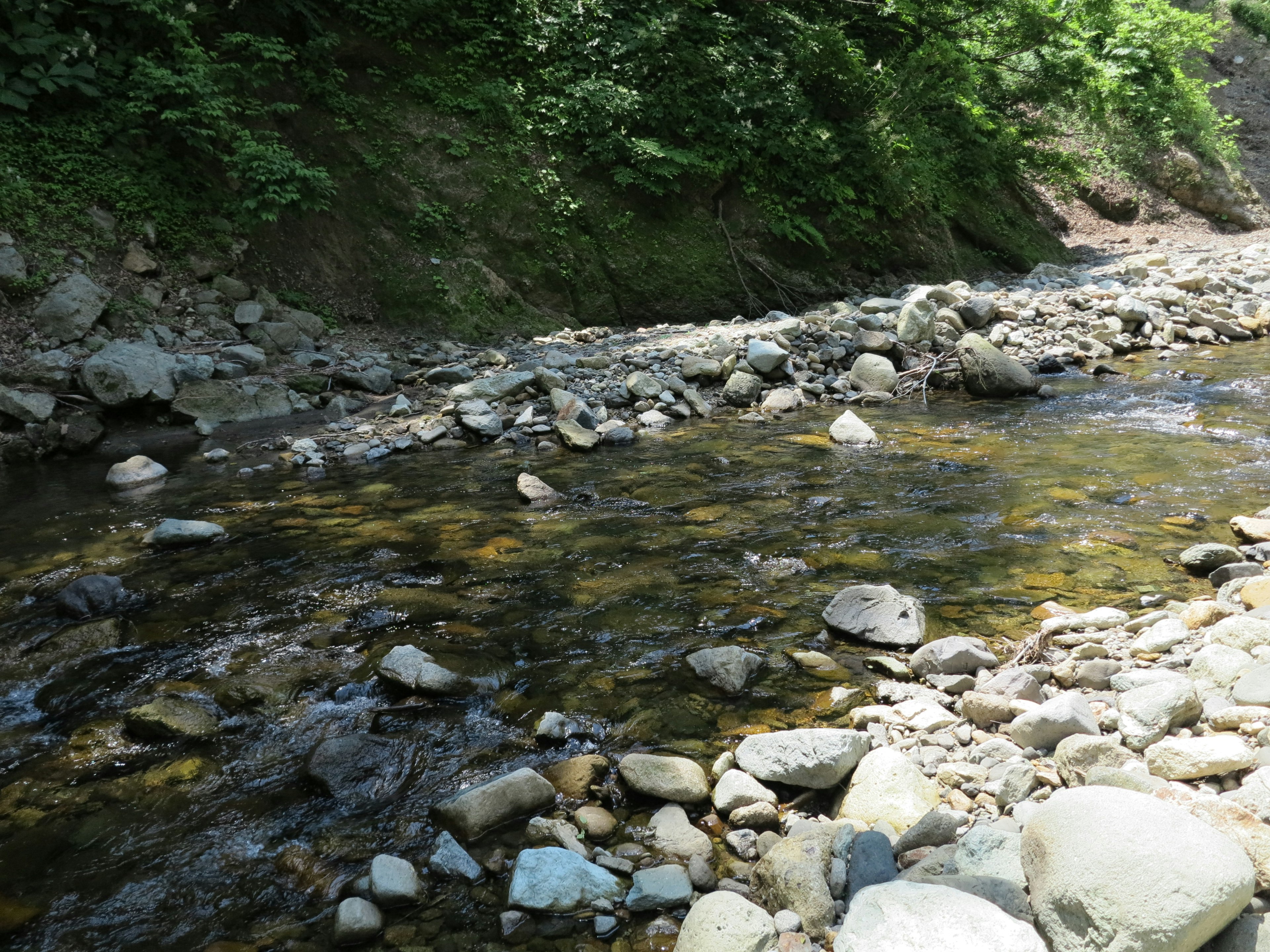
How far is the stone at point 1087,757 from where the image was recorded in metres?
Result: 2.41

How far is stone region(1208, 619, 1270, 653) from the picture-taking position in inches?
115

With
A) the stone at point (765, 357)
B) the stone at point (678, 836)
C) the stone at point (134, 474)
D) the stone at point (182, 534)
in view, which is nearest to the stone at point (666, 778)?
the stone at point (678, 836)

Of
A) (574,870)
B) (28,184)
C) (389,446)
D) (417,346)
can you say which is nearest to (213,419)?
(389,446)

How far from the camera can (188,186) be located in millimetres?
9062

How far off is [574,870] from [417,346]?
323 inches

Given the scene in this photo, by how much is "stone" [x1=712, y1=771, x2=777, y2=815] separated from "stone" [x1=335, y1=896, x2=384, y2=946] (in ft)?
3.51

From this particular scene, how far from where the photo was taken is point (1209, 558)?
3.90m

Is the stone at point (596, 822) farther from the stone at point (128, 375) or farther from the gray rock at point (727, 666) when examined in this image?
the stone at point (128, 375)

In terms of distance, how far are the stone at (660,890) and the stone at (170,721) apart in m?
1.80

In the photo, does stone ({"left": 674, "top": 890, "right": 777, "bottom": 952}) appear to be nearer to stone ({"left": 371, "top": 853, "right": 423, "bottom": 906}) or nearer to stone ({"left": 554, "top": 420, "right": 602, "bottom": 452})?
stone ({"left": 371, "top": 853, "right": 423, "bottom": 906})

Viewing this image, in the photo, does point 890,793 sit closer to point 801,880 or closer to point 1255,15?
point 801,880

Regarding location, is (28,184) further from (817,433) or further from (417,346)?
(817,433)

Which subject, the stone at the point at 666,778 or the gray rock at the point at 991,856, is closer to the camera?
the gray rock at the point at 991,856

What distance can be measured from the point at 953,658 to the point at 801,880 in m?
1.41
